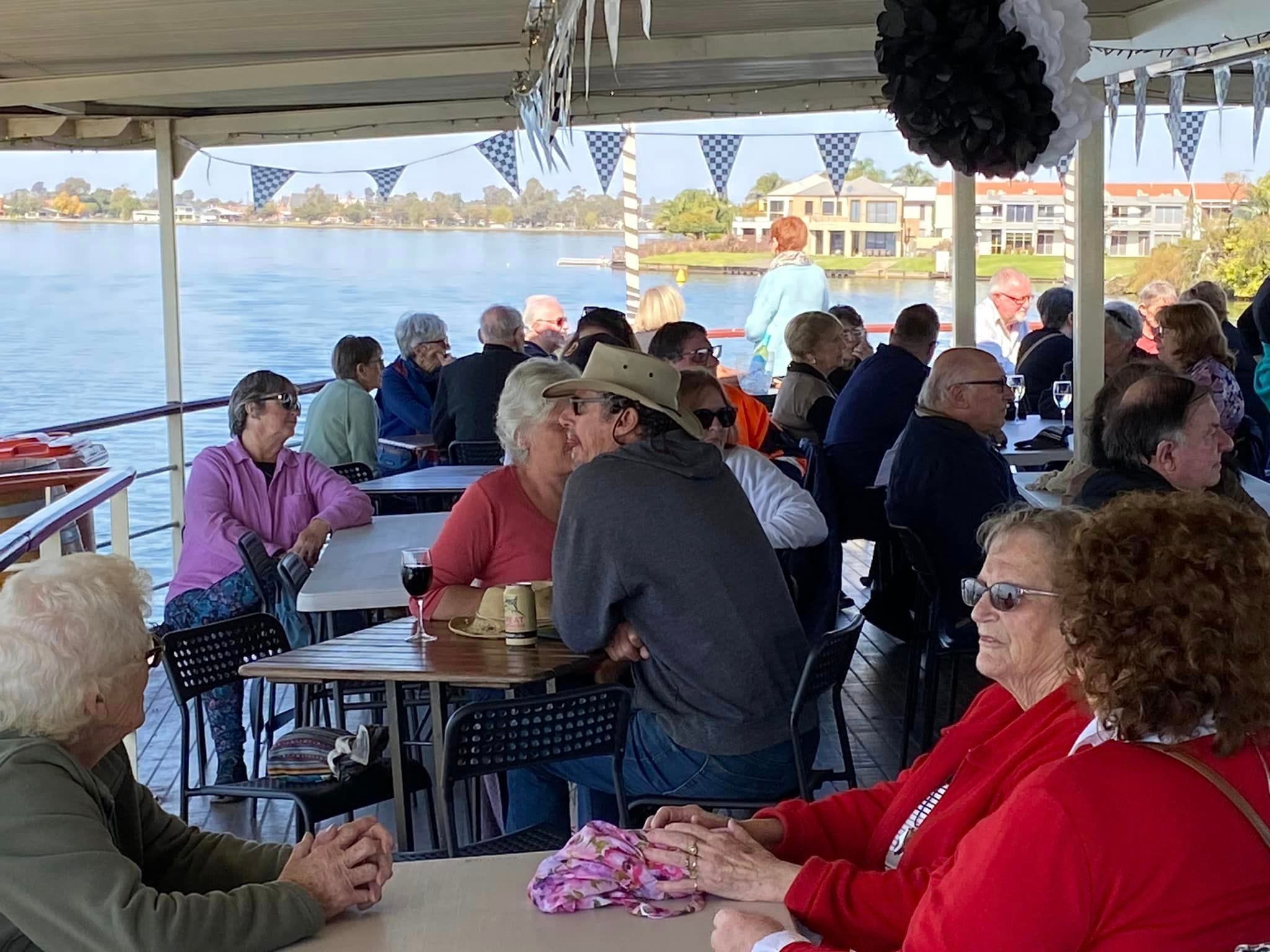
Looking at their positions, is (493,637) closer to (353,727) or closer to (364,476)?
(353,727)

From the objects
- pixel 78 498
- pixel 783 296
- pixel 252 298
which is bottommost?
pixel 78 498

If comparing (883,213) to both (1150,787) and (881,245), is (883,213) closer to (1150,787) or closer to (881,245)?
(881,245)

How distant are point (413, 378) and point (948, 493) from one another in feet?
13.8

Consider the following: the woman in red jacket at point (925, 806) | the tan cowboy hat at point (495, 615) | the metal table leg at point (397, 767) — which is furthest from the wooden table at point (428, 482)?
the woman in red jacket at point (925, 806)

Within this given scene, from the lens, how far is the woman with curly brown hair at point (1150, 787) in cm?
150

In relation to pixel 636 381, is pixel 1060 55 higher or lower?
higher

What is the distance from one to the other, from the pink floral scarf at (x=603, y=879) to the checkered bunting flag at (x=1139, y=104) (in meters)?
5.23

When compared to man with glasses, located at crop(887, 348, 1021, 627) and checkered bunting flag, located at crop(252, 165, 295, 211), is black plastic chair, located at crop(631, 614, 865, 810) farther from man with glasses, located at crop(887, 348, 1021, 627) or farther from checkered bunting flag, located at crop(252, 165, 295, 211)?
checkered bunting flag, located at crop(252, 165, 295, 211)

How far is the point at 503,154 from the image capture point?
1102 centimetres

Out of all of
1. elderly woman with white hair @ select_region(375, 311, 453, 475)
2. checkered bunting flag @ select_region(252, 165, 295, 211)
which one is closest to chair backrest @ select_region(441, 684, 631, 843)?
elderly woman with white hair @ select_region(375, 311, 453, 475)

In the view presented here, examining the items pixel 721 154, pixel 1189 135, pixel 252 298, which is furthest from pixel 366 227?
pixel 1189 135

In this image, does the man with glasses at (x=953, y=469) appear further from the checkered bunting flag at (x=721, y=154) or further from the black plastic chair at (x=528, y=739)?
the checkered bunting flag at (x=721, y=154)

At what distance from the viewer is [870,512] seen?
20.6 ft

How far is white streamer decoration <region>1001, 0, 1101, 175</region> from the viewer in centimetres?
298
